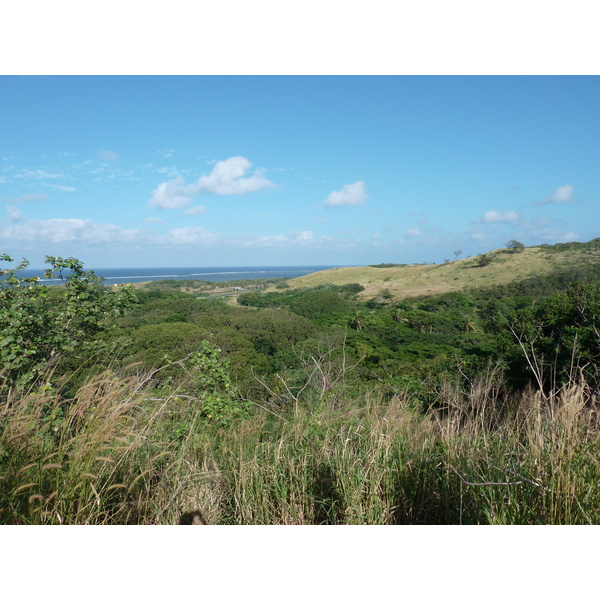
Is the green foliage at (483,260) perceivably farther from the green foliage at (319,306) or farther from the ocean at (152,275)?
the ocean at (152,275)

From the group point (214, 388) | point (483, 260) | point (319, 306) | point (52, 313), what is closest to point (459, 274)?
point (483, 260)

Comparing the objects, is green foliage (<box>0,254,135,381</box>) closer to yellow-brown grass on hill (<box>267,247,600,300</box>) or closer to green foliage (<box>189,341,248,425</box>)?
green foliage (<box>189,341,248,425</box>)

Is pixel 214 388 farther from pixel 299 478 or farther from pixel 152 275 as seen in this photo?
pixel 152 275

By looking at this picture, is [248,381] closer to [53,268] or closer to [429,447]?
[53,268]

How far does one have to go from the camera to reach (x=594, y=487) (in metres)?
1.42

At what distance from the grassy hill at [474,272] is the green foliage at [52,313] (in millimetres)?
33873

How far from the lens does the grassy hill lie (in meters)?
38.4

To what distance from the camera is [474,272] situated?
43.8 m

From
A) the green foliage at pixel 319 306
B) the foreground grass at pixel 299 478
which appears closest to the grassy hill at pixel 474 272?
the green foliage at pixel 319 306

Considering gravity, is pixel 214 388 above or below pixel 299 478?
below

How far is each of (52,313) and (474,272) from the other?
4563 centimetres

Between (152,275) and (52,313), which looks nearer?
(52,313)

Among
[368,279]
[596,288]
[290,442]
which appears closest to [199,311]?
[596,288]

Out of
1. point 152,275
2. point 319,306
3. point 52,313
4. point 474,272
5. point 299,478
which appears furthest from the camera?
point 152,275
